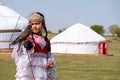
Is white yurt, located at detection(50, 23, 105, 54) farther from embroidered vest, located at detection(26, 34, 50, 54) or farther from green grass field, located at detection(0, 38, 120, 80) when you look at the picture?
embroidered vest, located at detection(26, 34, 50, 54)

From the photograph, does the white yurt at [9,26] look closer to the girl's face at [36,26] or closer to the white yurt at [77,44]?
the white yurt at [77,44]

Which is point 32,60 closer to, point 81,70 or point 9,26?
point 81,70

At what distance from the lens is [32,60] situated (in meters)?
4.80

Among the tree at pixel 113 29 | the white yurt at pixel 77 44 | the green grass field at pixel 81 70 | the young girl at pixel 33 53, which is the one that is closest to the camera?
the young girl at pixel 33 53

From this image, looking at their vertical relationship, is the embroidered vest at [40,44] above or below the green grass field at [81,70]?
above

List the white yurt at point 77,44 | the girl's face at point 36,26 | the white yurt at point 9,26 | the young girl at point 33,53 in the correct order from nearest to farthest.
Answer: the young girl at point 33,53, the girl's face at point 36,26, the white yurt at point 9,26, the white yurt at point 77,44

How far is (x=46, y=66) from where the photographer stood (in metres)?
4.90

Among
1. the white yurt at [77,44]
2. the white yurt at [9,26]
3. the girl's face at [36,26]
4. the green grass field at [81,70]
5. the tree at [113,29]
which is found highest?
the tree at [113,29]

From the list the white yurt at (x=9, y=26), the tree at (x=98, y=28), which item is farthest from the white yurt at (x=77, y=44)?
the tree at (x=98, y=28)

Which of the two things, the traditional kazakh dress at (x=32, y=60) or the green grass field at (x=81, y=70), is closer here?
the traditional kazakh dress at (x=32, y=60)

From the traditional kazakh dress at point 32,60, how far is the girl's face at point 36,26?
0.06 metres

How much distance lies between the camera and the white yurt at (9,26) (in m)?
26.6

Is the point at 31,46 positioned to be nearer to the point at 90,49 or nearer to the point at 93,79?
the point at 93,79

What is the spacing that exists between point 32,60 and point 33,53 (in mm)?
79
